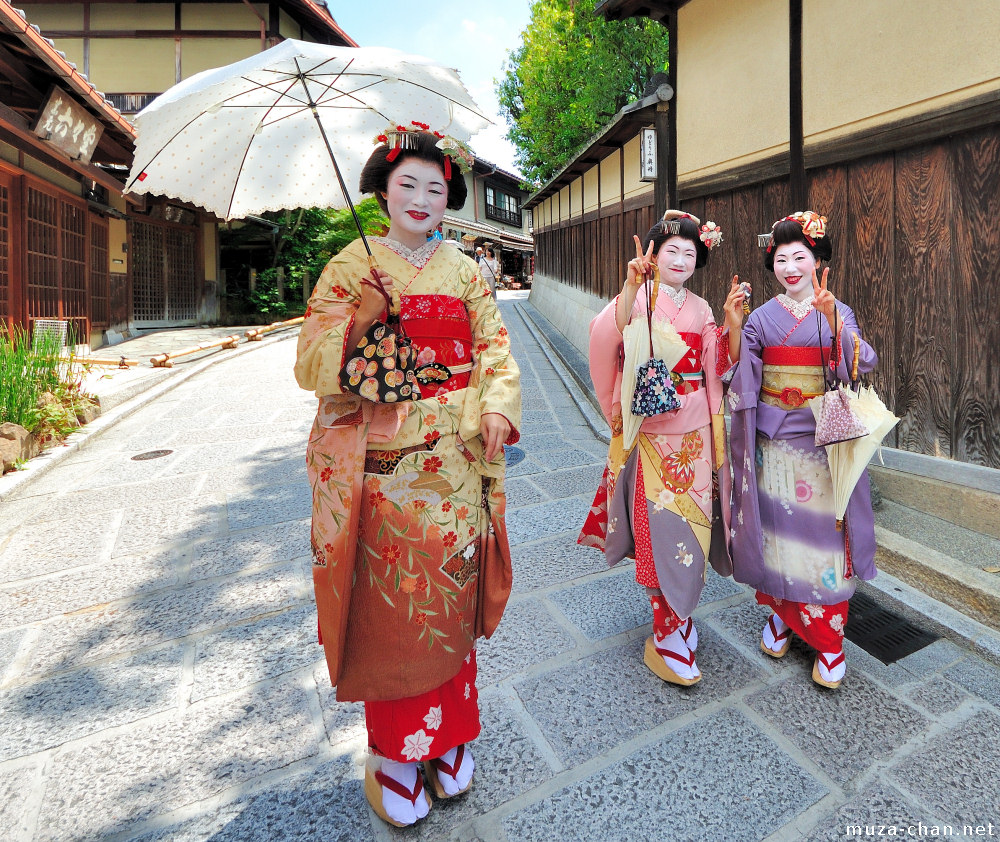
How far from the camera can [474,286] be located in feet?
7.20

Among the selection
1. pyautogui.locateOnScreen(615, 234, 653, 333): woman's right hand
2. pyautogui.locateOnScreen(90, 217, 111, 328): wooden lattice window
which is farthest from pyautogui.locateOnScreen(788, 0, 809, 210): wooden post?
pyautogui.locateOnScreen(90, 217, 111, 328): wooden lattice window

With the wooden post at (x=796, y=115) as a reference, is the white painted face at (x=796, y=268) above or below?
below

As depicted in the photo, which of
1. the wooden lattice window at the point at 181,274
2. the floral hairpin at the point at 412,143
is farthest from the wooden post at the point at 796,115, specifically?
the wooden lattice window at the point at 181,274

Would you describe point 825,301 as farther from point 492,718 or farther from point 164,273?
point 164,273

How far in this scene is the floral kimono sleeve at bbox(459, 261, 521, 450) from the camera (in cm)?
201

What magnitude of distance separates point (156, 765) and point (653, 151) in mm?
7560

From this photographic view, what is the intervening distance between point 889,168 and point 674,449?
133 inches

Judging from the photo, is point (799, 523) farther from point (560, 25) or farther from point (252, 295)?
point (560, 25)

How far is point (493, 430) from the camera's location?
198cm

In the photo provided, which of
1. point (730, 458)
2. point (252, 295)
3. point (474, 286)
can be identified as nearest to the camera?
point (474, 286)

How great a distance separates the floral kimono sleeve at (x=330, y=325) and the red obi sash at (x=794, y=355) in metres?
1.99

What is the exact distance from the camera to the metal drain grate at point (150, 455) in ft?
20.6

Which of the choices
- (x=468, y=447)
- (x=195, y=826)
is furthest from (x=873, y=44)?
(x=195, y=826)

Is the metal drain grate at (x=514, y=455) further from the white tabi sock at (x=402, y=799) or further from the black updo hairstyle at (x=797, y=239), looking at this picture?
the white tabi sock at (x=402, y=799)
